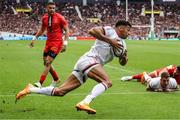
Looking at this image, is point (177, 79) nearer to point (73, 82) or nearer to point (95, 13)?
point (73, 82)

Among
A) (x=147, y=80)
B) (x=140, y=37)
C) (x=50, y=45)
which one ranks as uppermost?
(x=50, y=45)

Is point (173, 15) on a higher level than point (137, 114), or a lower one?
lower

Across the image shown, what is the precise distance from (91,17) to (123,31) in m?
93.4

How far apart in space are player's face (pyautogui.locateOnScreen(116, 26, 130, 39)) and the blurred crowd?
83.8 meters

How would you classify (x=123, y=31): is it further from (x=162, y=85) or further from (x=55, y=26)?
(x=55, y=26)

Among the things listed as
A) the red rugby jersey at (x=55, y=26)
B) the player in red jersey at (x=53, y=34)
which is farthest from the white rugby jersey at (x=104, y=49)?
the red rugby jersey at (x=55, y=26)

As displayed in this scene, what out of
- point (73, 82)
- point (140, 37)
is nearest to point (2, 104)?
point (73, 82)

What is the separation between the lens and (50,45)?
15.2 m

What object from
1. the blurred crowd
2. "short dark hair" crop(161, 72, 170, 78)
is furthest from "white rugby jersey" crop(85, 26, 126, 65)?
the blurred crowd

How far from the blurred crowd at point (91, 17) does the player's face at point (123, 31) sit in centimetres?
8383

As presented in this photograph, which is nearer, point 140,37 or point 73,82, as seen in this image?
point 73,82

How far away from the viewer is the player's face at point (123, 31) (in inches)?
403

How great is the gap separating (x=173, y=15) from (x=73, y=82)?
9894 centimetres

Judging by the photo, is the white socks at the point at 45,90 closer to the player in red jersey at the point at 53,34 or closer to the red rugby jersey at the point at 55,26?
the player in red jersey at the point at 53,34
